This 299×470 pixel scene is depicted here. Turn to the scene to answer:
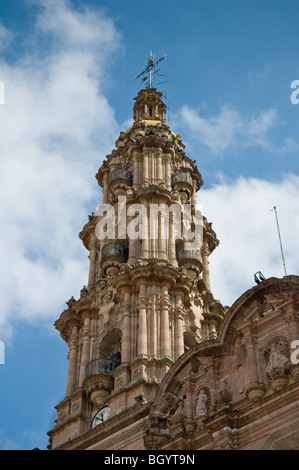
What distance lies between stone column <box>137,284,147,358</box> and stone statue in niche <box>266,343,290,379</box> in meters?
8.37

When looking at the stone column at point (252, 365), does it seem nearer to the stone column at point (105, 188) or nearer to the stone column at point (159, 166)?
the stone column at point (159, 166)

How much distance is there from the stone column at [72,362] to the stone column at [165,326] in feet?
15.9

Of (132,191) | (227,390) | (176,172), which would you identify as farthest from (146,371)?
(176,172)

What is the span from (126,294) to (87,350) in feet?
10.2

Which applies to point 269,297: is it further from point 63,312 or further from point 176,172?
point 176,172

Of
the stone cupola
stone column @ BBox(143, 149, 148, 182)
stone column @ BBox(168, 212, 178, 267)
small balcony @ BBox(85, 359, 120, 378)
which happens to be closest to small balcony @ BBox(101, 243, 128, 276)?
stone column @ BBox(168, 212, 178, 267)

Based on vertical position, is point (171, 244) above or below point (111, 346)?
above

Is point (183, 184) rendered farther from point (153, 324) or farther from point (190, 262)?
point (153, 324)

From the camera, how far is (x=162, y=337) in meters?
37.2

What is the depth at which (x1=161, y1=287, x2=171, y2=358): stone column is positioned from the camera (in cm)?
3666

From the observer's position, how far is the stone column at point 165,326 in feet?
120

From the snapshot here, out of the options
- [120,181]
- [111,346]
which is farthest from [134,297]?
[120,181]

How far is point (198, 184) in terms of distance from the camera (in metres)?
50.2

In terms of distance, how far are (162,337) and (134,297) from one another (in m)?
3.04
